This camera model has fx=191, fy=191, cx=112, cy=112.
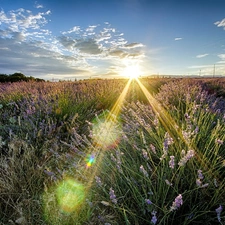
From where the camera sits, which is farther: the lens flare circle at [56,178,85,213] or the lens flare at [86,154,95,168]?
the lens flare at [86,154,95,168]

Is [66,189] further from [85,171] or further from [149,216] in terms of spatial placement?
[149,216]

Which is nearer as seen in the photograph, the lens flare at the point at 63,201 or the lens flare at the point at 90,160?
the lens flare at the point at 63,201

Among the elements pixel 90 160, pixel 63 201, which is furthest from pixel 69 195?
pixel 90 160

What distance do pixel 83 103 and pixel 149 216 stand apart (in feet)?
10.7

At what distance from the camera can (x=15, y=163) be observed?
7.14ft

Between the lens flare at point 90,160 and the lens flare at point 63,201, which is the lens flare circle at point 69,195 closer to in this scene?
the lens flare at point 63,201

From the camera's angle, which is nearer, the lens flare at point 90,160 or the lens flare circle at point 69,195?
the lens flare circle at point 69,195

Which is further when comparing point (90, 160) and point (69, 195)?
point (90, 160)

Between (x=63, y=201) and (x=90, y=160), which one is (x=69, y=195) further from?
(x=90, y=160)

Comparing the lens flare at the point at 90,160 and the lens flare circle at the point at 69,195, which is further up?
the lens flare at the point at 90,160

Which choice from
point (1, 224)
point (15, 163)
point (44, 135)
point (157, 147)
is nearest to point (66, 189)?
point (1, 224)

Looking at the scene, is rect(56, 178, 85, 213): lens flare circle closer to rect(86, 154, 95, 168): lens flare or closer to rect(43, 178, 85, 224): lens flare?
rect(43, 178, 85, 224): lens flare

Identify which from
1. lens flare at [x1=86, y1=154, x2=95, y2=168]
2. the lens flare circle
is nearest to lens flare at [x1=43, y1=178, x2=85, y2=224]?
the lens flare circle

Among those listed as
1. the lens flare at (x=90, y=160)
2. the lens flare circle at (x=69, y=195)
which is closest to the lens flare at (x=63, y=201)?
the lens flare circle at (x=69, y=195)
